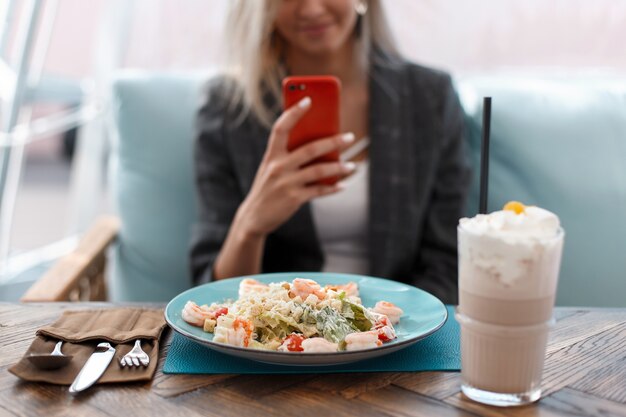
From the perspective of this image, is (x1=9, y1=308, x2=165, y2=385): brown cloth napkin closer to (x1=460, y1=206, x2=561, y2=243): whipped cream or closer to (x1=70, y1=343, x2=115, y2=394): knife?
(x1=70, y1=343, x2=115, y2=394): knife

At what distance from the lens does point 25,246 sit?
385 cm

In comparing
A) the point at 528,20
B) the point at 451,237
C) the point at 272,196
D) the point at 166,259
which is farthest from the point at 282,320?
the point at 528,20

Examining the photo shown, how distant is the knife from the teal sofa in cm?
89

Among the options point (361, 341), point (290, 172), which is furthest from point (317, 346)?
point (290, 172)

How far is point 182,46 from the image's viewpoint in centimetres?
223

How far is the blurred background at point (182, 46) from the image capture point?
1.96 metres

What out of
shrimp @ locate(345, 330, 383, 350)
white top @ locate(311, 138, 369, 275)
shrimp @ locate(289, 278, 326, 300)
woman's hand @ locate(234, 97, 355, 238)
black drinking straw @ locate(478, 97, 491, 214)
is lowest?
white top @ locate(311, 138, 369, 275)

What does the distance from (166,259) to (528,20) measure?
121 cm

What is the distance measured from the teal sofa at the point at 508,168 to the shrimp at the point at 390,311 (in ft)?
2.77

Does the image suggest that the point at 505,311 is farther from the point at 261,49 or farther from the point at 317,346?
the point at 261,49

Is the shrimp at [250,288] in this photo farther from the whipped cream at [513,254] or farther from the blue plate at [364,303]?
the whipped cream at [513,254]

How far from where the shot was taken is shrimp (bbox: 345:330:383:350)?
76 cm

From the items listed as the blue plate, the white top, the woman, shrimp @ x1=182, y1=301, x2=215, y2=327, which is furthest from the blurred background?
shrimp @ x1=182, y1=301, x2=215, y2=327

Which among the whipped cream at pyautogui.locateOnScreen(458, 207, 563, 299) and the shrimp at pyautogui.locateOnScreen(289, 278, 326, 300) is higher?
the whipped cream at pyautogui.locateOnScreen(458, 207, 563, 299)
